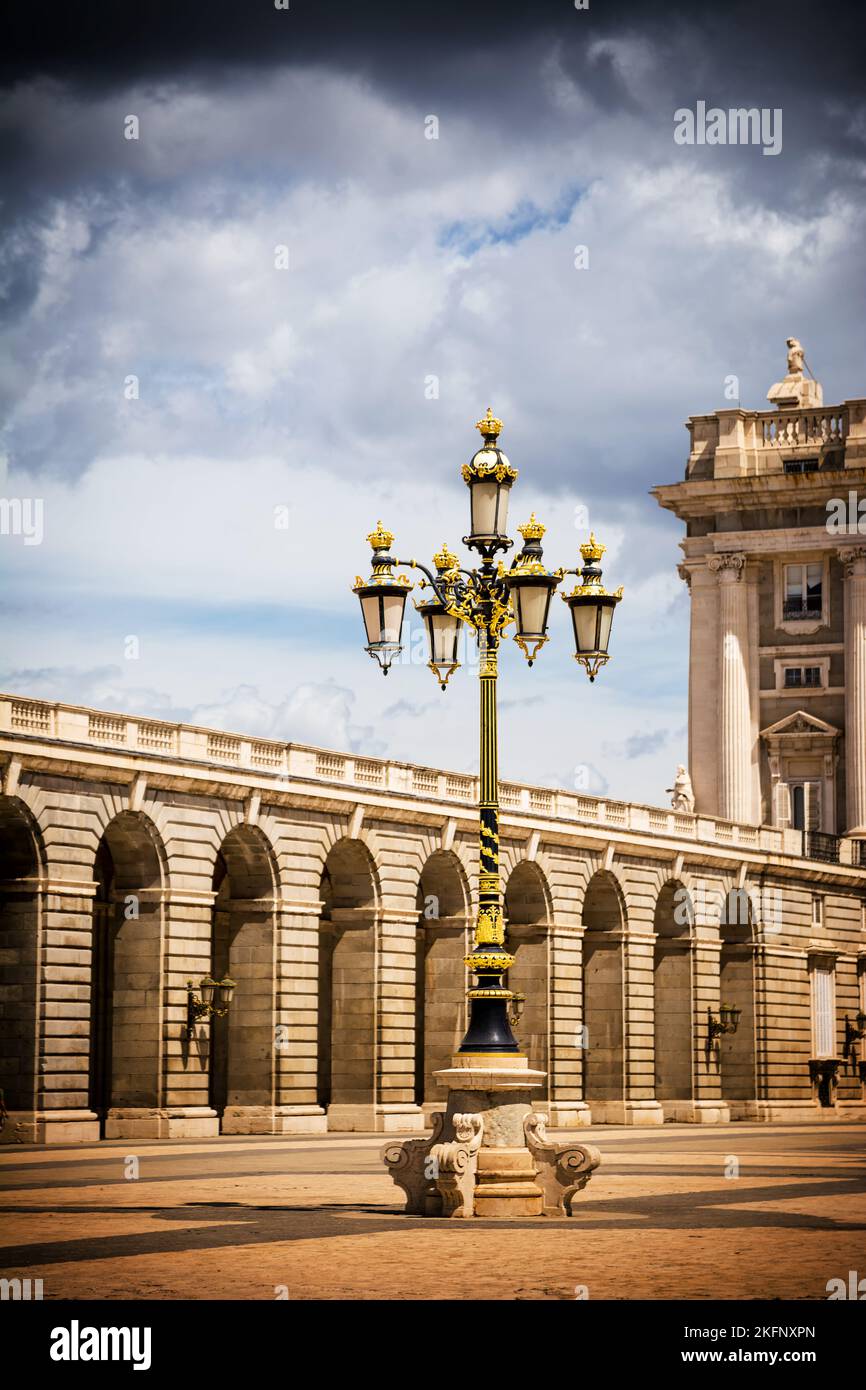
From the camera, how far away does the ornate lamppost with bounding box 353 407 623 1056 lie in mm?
26031

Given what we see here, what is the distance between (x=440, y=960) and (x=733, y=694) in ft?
117

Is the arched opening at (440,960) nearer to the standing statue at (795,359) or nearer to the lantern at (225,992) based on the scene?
the lantern at (225,992)

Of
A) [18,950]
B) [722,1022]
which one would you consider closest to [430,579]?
[18,950]

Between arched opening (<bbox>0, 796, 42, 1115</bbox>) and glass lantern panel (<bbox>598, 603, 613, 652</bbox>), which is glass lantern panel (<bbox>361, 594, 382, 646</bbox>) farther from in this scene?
arched opening (<bbox>0, 796, 42, 1115</bbox>)

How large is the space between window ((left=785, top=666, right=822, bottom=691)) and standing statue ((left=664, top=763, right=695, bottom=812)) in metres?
6.05

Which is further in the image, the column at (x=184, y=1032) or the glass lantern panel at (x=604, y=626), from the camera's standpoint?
the column at (x=184, y=1032)

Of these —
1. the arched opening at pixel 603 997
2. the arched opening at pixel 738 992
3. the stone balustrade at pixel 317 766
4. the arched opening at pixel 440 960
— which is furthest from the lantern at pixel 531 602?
the arched opening at pixel 738 992

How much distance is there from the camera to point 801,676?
94000 mm

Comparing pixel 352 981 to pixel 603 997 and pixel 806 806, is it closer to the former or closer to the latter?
pixel 603 997

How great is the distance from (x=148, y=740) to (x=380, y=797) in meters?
8.94

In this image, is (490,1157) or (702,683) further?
(702,683)

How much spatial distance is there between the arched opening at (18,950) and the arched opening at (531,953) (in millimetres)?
20303

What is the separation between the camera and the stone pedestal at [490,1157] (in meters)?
25.2

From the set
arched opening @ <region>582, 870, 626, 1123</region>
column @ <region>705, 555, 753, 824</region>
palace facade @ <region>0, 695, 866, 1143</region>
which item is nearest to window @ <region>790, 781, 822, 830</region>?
column @ <region>705, 555, 753, 824</region>
